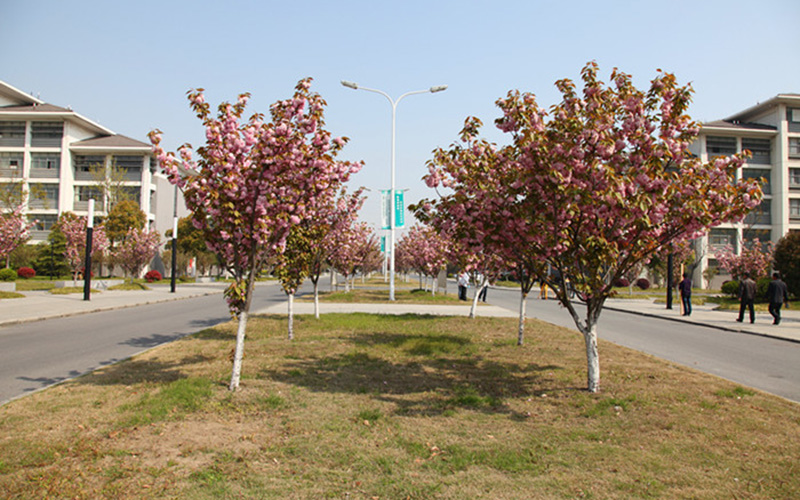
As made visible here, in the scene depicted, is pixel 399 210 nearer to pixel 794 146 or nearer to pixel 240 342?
pixel 240 342

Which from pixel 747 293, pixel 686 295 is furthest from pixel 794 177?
pixel 747 293

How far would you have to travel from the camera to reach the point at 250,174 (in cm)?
681

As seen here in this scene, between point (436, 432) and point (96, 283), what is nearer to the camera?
point (436, 432)

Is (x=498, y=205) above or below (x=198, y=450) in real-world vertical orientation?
above

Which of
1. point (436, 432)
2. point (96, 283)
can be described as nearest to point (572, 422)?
point (436, 432)

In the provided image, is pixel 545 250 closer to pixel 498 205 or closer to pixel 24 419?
pixel 498 205

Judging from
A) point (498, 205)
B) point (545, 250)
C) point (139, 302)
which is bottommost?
point (139, 302)

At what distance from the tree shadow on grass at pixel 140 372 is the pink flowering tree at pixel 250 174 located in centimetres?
166

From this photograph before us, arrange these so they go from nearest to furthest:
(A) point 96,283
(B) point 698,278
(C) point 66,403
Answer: (C) point 66,403
(A) point 96,283
(B) point 698,278

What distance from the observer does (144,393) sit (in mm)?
6805

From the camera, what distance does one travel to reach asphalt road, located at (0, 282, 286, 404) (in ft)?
27.7

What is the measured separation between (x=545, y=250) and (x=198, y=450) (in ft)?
15.3

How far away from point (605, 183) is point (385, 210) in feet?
73.2

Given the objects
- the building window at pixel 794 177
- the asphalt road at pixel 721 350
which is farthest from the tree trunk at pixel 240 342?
the building window at pixel 794 177
